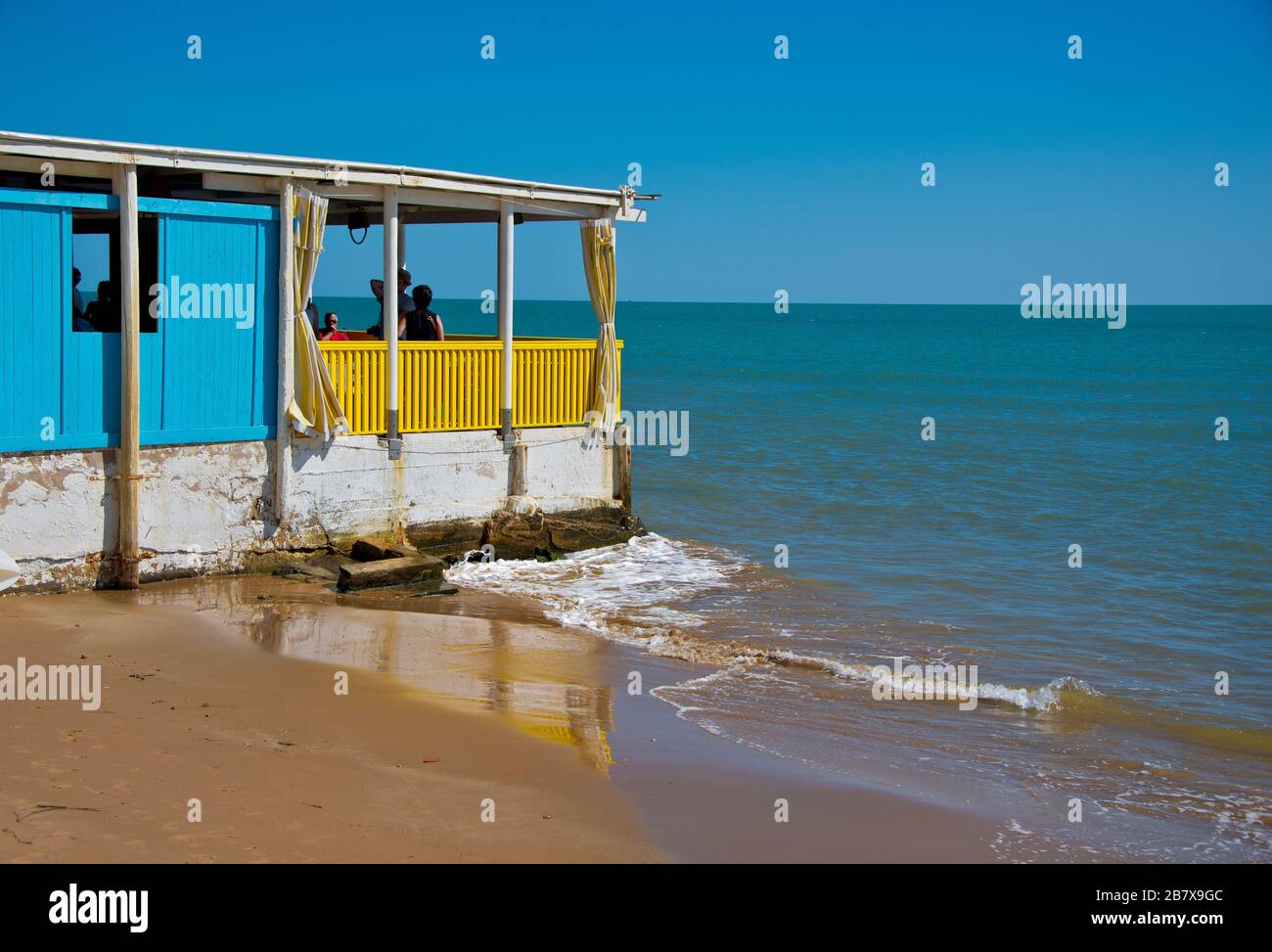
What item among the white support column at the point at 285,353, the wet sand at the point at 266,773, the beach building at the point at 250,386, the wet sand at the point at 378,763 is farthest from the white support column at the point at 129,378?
the wet sand at the point at 266,773

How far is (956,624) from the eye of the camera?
13914mm

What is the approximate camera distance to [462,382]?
48.5 ft

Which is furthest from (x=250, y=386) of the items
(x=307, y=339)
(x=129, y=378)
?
(x=129, y=378)

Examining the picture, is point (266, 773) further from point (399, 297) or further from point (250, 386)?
point (399, 297)

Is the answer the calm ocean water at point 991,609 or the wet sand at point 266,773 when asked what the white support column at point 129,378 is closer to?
the wet sand at point 266,773

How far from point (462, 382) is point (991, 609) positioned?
6.85 m

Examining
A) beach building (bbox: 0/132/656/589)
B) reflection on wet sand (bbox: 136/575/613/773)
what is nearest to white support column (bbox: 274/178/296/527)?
A: beach building (bbox: 0/132/656/589)

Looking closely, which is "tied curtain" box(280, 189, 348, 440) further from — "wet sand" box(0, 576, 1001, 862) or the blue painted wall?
"wet sand" box(0, 576, 1001, 862)

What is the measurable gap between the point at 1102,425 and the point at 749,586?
28605mm

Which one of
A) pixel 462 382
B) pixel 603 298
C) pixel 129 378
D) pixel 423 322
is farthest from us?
pixel 603 298

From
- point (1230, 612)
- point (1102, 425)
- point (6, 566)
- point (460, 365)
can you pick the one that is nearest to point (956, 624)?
point (1230, 612)

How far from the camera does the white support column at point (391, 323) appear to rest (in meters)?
13.9

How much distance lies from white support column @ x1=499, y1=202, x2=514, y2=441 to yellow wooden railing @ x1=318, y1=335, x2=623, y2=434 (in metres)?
0.10
